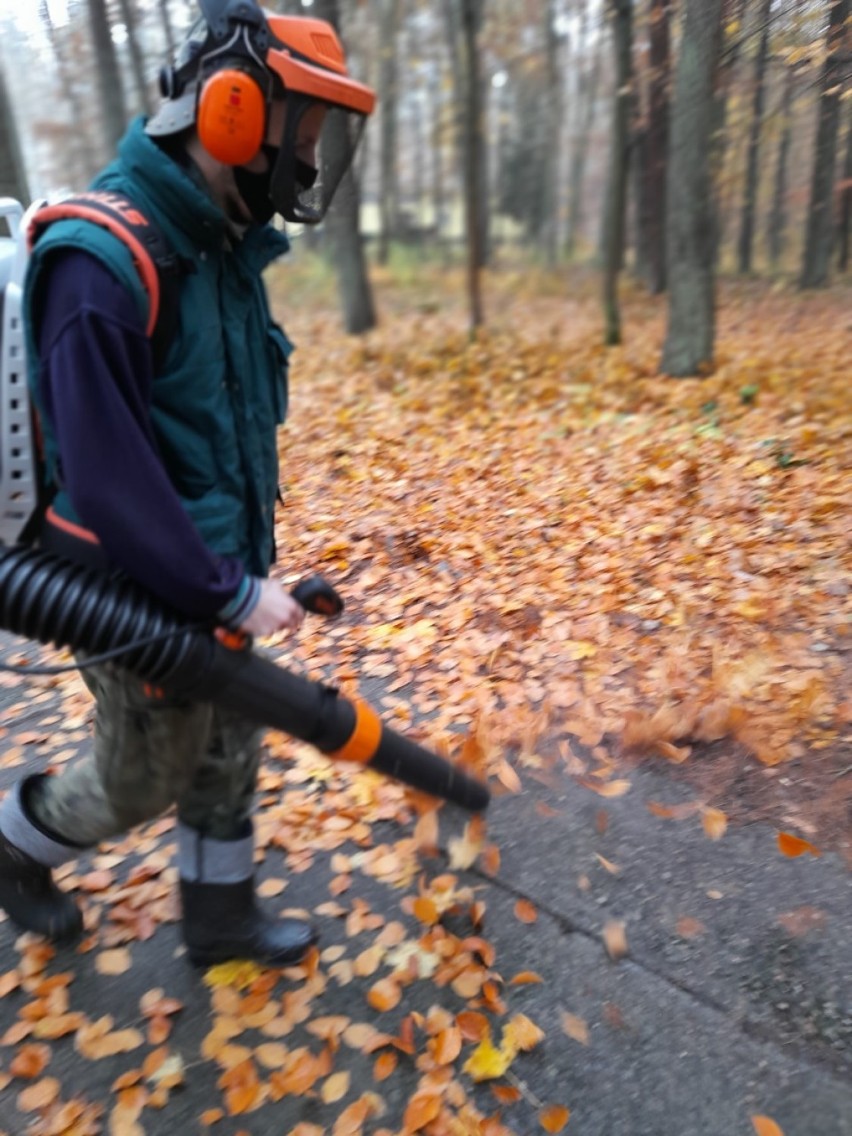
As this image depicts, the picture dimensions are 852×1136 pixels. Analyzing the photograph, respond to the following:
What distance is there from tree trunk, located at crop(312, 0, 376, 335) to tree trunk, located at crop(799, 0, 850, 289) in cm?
528

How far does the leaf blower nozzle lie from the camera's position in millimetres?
1865

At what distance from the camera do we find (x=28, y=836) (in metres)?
2.54

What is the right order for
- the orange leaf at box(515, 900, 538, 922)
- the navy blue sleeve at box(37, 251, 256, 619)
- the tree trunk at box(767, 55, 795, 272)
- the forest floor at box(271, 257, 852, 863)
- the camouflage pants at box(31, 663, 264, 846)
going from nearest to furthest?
1. the navy blue sleeve at box(37, 251, 256, 619)
2. the camouflage pants at box(31, 663, 264, 846)
3. the orange leaf at box(515, 900, 538, 922)
4. the forest floor at box(271, 257, 852, 863)
5. the tree trunk at box(767, 55, 795, 272)

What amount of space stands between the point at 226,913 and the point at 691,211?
309 inches

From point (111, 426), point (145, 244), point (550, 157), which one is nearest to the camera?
point (111, 426)

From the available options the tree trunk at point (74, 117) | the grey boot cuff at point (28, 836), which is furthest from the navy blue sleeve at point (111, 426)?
the tree trunk at point (74, 117)

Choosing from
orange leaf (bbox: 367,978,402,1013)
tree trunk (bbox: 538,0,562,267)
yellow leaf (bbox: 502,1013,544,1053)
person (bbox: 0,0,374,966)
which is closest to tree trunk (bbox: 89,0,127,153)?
person (bbox: 0,0,374,966)

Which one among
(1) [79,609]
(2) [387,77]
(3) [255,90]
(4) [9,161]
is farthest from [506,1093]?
(2) [387,77]

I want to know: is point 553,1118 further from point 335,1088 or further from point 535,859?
point 535,859

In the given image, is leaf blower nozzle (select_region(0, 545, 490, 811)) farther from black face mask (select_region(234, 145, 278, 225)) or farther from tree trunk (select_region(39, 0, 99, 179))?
tree trunk (select_region(39, 0, 99, 179))

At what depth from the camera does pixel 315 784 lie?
137 inches

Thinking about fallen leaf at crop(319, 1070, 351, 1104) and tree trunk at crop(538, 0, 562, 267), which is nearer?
fallen leaf at crop(319, 1070, 351, 1104)

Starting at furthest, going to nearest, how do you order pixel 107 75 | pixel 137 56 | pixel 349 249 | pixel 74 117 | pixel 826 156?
pixel 74 117 < pixel 137 56 < pixel 349 249 < pixel 107 75 < pixel 826 156

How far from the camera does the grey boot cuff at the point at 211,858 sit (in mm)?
2514
